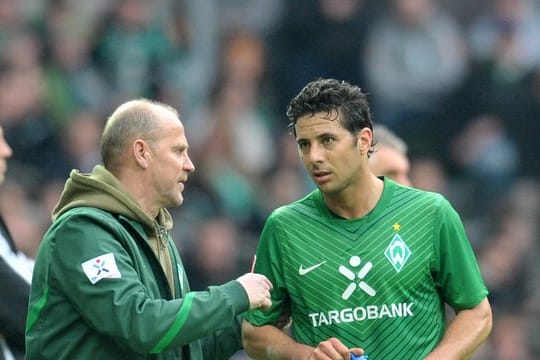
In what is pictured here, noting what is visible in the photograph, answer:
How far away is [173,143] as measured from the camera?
561 cm

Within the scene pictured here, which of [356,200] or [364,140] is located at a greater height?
[364,140]

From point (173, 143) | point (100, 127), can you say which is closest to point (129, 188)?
point (173, 143)

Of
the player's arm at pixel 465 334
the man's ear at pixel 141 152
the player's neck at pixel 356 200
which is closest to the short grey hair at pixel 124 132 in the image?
the man's ear at pixel 141 152

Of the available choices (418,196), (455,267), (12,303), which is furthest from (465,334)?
(12,303)

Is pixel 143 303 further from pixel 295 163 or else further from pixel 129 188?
pixel 295 163

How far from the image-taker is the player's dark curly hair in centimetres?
559

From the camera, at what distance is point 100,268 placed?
5137 mm

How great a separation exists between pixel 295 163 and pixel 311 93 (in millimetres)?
5372

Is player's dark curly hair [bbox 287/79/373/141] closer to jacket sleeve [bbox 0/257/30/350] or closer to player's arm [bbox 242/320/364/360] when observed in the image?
player's arm [bbox 242/320/364/360]

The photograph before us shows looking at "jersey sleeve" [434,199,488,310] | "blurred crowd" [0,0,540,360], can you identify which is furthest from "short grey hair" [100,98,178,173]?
"blurred crowd" [0,0,540,360]

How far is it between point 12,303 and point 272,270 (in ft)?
4.44

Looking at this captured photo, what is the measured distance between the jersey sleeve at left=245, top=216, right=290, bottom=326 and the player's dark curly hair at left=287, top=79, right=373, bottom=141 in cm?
48

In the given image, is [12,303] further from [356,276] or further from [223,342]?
[356,276]

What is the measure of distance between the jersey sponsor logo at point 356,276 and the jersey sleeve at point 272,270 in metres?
0.28
